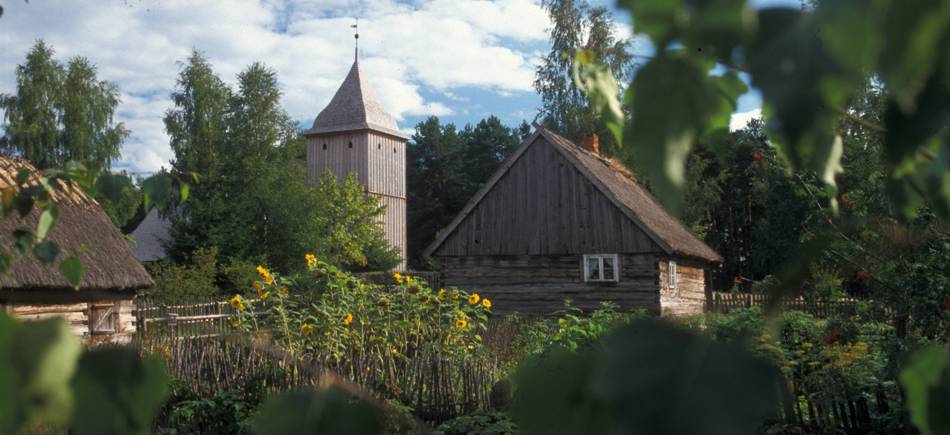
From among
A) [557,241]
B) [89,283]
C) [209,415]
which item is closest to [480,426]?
[209,415]

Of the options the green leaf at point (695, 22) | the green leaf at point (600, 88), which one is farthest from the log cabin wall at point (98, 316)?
the green leaf at point (695, 22)

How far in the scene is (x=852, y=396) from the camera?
6.05m

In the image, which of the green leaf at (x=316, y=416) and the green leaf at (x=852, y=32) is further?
the green leaf at (x=316, y=416)

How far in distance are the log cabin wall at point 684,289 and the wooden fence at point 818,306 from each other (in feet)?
2.85

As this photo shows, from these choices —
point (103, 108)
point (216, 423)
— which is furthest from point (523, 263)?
point (103, 108)

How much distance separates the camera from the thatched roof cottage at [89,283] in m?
13.1

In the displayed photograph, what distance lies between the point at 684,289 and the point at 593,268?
384 centimetres

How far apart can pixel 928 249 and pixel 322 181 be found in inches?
1400

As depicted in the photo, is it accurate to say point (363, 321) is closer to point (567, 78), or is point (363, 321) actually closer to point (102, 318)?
point (102, 318)

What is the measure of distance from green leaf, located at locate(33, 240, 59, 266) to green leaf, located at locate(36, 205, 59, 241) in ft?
0.36

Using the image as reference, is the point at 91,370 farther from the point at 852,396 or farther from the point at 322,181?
the point at 322,181

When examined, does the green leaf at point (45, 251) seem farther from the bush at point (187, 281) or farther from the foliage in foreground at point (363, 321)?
the bush at point (187, 281)

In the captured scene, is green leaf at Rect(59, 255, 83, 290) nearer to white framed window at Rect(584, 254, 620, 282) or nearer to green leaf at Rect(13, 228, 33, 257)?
green leaf at Rect(13, 228, 33, 257)

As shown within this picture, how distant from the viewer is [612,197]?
19.2 metres
